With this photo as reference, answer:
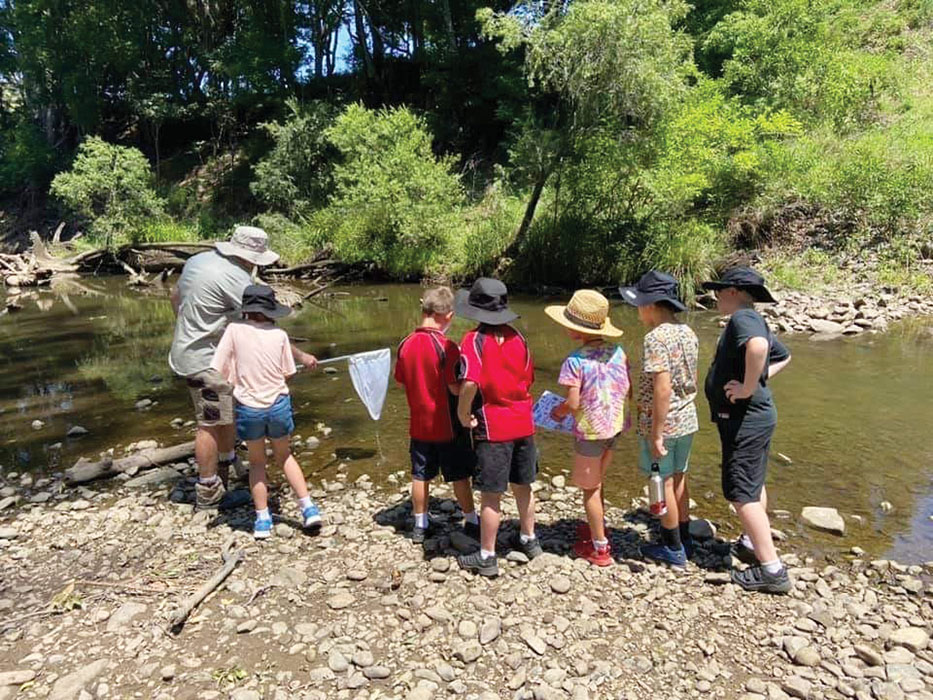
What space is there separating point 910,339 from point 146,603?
1415cm

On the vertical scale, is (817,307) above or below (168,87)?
below

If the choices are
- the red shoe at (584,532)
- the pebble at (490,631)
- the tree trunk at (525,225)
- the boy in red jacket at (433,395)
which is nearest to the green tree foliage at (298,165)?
the tree trunk at (525,225)

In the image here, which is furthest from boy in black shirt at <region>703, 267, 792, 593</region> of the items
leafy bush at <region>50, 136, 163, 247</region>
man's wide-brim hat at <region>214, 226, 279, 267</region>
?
leafy bush at <region>50, 136, 163, 247</region>

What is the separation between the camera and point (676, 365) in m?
4.19

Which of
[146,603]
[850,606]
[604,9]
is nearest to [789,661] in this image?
→ [850,606]

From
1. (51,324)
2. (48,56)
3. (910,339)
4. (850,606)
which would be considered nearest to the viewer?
(850,606)

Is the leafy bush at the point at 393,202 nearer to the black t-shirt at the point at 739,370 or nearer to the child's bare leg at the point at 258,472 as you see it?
the child's bare leg at the point at 258,472

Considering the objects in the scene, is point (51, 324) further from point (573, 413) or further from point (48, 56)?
point (48, 56)

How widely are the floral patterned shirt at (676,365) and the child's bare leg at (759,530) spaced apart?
655mm

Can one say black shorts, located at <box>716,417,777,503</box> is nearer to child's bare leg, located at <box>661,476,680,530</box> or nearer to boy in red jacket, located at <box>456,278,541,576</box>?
child's bare leg, located at <box>661,476,680,530</box>

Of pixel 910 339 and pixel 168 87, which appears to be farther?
pixel 168 87

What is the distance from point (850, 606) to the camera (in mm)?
4051

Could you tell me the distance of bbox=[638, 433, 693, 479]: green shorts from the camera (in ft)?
14.3

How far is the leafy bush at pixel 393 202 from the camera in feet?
76.8
